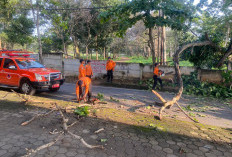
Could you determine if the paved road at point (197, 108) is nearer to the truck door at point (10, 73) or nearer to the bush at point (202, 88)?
the bush at point (202, 88)

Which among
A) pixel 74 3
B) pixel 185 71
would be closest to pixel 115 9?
pixel 185 71

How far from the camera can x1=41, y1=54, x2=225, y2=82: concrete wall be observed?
10078mm

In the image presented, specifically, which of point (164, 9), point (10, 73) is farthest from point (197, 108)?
point (10, 73)

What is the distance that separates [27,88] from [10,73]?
116 centimetres

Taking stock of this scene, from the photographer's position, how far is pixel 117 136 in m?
3.96

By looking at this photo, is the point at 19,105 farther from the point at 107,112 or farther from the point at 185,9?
the point at 185,9

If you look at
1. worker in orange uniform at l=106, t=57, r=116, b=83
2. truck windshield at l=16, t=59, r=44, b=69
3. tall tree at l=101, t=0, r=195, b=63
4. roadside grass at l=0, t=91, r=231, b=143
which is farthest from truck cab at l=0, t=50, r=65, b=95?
tall tree at l=101, t=0, r=195, b=63

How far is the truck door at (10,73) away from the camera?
795cm

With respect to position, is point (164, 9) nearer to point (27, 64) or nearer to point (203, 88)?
point (203, 88)

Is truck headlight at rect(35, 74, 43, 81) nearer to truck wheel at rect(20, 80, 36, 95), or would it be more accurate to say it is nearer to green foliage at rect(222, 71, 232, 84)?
truck wheel at rect(20, 80, 36, 95)

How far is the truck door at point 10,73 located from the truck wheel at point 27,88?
1.13 feet

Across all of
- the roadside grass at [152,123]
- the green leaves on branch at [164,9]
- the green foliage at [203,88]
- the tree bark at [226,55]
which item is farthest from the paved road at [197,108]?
the green leaves on branch at [164,9]

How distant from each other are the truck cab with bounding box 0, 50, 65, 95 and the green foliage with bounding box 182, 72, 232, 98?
6.93 meters

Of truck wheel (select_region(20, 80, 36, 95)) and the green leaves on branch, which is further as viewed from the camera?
the green leaves on branch
